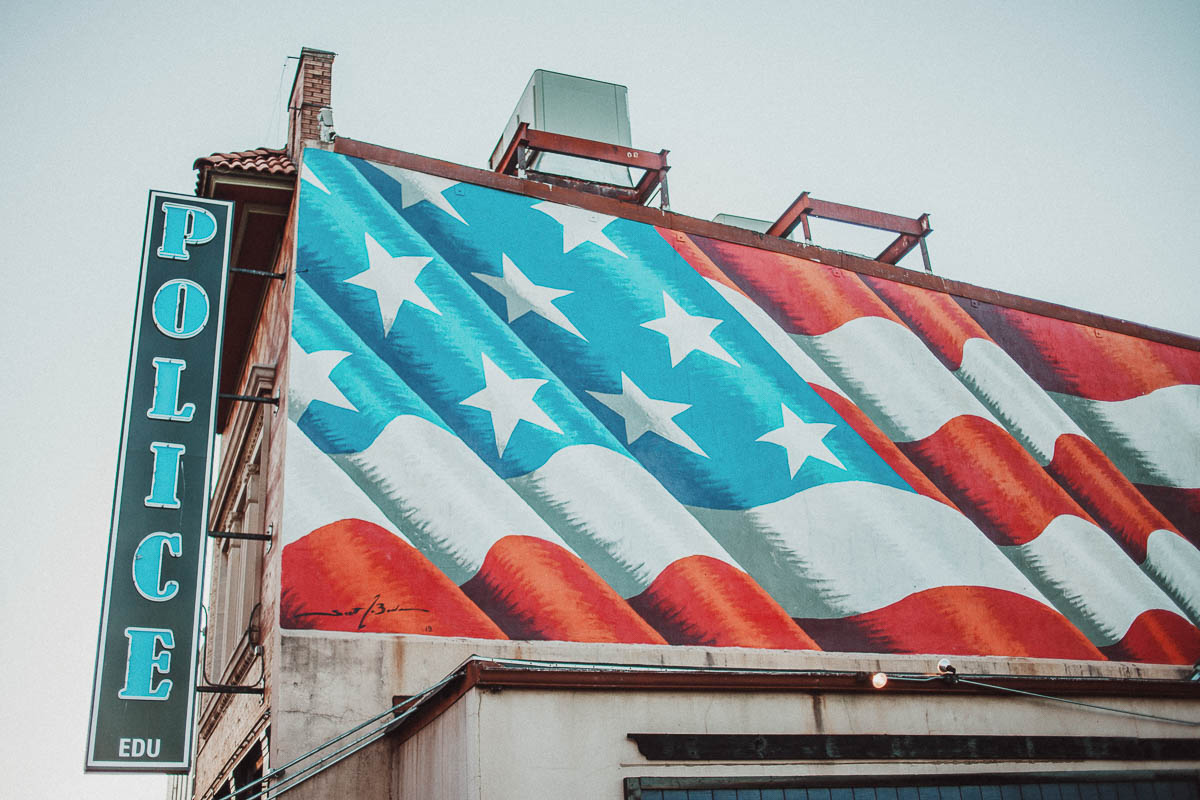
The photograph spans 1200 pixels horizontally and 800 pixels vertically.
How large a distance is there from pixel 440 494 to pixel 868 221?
8278 mm

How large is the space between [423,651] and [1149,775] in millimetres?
6725

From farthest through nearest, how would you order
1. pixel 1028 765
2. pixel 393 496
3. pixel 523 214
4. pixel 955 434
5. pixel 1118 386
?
pixel 1118 386, pixel 955 434, pixel 523 214, pixel 393 496, pixel 1028 765

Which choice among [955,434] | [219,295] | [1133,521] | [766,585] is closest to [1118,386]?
[1133,521]

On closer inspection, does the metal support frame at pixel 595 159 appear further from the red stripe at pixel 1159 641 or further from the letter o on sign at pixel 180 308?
the red stripe at pixel 1159 641

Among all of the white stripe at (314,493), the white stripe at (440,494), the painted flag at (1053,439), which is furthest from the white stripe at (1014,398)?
the white stripe at (314,493)

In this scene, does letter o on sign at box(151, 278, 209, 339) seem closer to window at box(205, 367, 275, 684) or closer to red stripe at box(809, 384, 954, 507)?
window at box(205, 367, 275, 684)

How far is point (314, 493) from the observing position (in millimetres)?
11367

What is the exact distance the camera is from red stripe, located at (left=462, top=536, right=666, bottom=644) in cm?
1155

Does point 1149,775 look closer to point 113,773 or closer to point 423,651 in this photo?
point 423,651

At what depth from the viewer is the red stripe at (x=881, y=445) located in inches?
572

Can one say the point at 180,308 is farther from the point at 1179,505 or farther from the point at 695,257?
the point at 1179,505

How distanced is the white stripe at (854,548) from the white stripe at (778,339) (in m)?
1.39

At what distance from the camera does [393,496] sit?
11.6 meters
